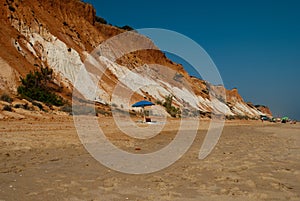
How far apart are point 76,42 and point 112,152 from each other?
35.9 meters

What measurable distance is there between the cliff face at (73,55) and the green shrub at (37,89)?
3.05 ft

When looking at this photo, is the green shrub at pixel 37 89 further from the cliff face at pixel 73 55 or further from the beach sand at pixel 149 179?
the beach sand at pixel 149 179

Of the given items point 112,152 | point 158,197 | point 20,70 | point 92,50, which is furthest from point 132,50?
point 158,197

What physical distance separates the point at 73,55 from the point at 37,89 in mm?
12734

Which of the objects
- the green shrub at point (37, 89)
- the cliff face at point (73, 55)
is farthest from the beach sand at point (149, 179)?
the cliff face at point (73, 55)

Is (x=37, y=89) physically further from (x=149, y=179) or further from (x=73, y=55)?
(x=149, y=179)

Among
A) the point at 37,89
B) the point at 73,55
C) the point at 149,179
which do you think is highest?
the point at 73,55

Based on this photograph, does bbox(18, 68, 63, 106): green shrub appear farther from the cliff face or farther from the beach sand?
the beach sand

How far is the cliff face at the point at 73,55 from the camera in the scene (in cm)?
2998

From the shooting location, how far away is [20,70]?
27.1 metres

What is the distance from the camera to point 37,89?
79.9ft

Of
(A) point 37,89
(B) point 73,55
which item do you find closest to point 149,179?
(A) point 37,89

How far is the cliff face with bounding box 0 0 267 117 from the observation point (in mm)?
29984

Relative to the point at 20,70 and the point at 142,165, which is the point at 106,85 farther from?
the point at 142,165
